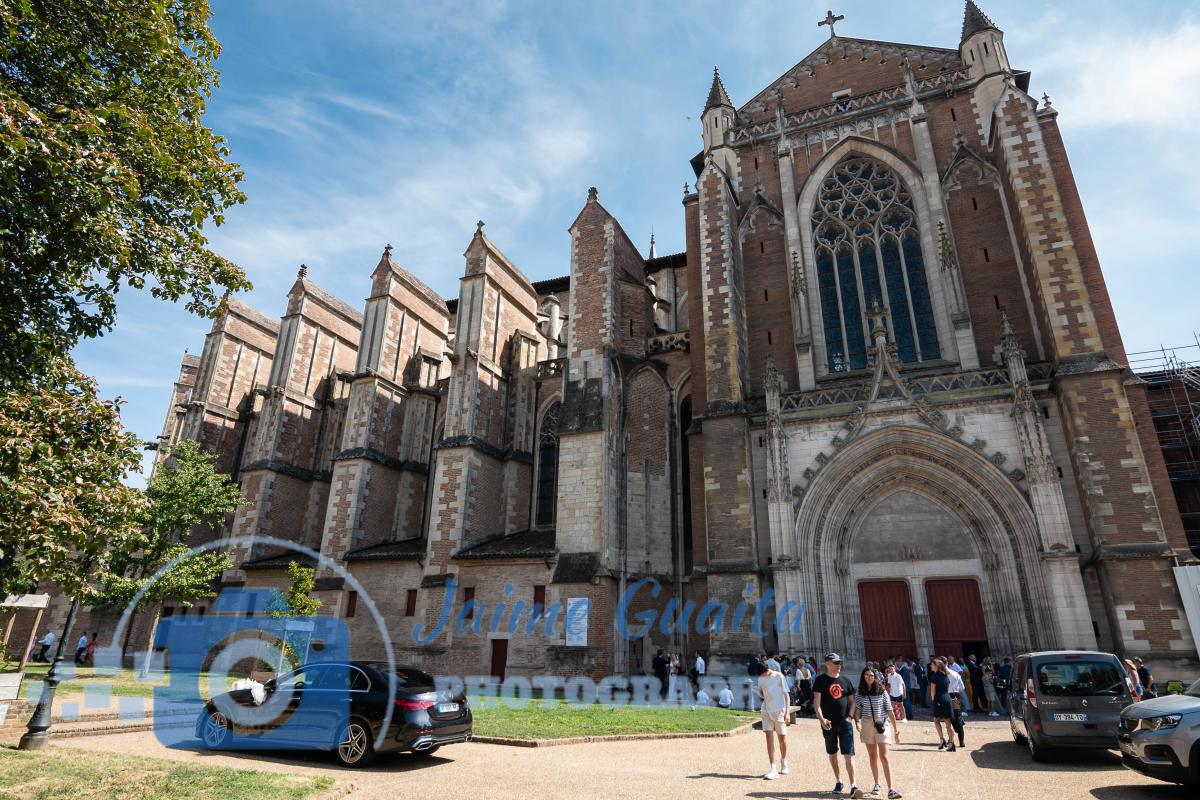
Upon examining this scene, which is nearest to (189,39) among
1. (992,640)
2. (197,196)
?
(197,196)

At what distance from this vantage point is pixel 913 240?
21.3 metres

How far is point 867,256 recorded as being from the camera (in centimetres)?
A: 2175

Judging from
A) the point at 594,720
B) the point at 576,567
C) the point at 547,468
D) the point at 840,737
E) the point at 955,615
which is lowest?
the point at 594,720

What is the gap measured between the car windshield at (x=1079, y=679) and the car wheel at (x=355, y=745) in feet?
28.5

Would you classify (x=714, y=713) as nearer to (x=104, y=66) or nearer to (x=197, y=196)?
(x=197, y=196)

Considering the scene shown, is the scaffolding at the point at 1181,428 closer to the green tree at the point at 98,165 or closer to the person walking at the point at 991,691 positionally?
the person walking at the point at 991,691

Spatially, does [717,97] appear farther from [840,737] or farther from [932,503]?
[840,737]

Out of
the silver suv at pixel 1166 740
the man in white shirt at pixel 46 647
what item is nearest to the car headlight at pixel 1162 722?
the silver suv at pixel 1166 740

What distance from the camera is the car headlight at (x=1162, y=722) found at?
6.77 meters

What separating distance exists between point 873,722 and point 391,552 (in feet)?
60.4

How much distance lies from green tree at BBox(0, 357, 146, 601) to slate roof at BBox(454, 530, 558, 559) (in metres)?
12.1

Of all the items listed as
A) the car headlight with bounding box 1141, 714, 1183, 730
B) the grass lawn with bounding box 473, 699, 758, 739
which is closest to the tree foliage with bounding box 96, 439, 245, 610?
the grass lawn with bounding box 473, 699, 758, 739

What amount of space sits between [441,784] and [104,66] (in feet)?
31.6

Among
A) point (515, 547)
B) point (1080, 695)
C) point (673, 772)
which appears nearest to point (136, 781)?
point (673, 772)
